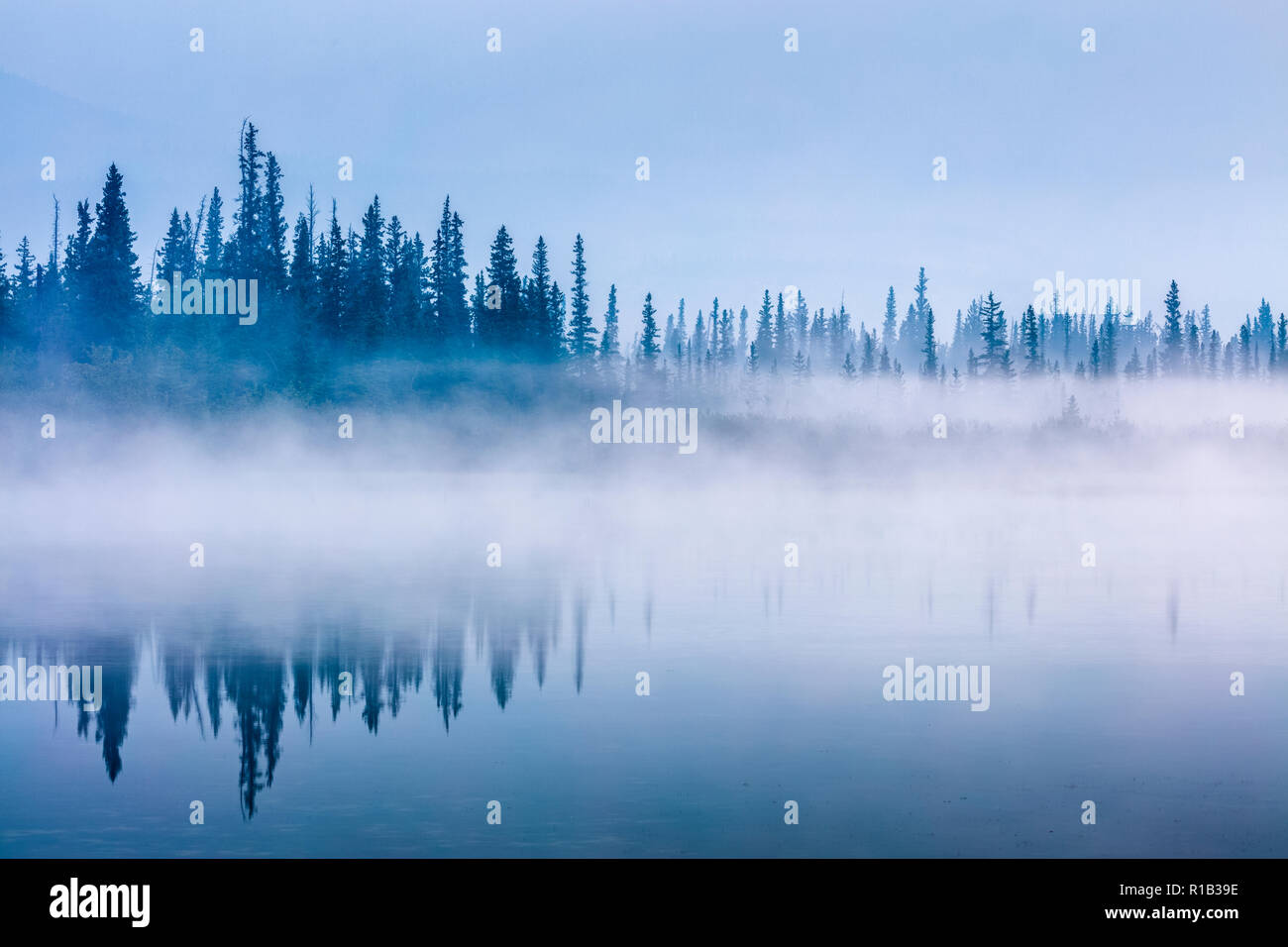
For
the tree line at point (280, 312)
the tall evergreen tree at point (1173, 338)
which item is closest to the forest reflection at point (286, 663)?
the tree line at point (280, 312)

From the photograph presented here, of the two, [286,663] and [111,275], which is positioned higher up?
[111,275]

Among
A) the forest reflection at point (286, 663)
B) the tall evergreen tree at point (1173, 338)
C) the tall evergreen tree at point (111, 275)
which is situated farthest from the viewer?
the tall evergreen tree at point (1173, 338)

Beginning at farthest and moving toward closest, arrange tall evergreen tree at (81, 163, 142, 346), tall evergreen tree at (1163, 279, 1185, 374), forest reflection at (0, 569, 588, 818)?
tall evergreen tree at (1163, 279, 1185, 374) → tall evergreen tree at (81, 163, 142, 346) → forest reflection at (0, 569, 588, 818)

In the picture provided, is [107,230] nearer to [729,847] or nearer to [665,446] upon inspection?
[665,446]

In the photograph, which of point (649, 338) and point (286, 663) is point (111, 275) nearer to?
point (649, 338)

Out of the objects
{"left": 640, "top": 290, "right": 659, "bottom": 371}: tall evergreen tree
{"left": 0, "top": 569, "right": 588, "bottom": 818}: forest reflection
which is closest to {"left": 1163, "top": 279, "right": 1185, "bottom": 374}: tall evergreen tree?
{"left": 640, "top": 290, "right": 659, "bottom": 371}: tall evergreen tree

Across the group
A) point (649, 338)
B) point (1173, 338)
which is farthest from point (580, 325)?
point (1173, 338)

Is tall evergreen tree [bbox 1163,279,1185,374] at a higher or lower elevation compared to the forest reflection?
higher

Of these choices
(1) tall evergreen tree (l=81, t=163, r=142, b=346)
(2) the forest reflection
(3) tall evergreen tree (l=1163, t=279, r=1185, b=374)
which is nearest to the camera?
(2) the forest reflection

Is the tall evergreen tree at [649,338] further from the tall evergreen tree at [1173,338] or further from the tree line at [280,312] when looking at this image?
the tall evergreen tree at [1173,338]

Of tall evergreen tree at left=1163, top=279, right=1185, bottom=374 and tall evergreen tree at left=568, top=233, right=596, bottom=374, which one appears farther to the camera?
tall evergreen tree at left=1163, top=279, right=1185, bottom=374

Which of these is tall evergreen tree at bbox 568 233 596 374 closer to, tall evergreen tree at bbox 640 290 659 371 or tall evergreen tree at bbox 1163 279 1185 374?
tall evergreen tree at bbox 640 290 659 371
